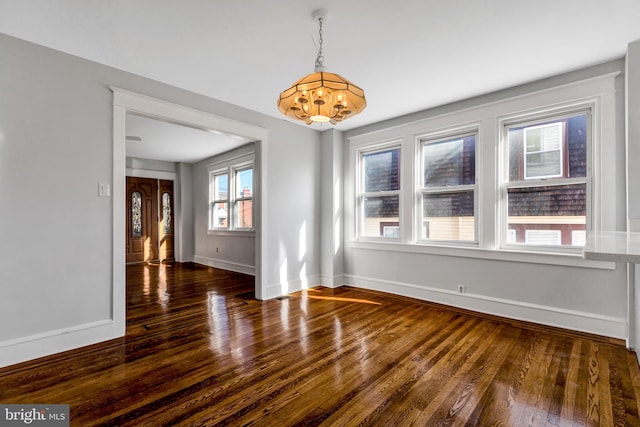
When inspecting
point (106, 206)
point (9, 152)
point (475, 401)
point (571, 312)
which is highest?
point (9, 152)

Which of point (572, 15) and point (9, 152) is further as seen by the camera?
point (9, 152)

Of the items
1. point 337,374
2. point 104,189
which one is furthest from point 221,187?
point 337,374

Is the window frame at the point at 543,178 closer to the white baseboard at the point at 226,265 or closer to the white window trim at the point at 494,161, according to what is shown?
the white window trim at the point at 494,161

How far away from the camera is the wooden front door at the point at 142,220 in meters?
7.16

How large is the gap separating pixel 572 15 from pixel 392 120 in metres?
2.34

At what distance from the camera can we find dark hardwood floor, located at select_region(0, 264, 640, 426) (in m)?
1.75

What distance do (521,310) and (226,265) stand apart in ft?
17.3

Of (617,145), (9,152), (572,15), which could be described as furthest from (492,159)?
(9,152)

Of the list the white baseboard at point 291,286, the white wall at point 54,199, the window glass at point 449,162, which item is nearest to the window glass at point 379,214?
the window glass at point 449,162

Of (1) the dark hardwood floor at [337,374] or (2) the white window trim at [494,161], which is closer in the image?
(1) the dark hardwood floor at [337,374]

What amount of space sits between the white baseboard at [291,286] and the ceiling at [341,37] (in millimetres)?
2641

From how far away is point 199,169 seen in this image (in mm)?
7363

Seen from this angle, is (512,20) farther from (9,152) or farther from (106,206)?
(9,152)

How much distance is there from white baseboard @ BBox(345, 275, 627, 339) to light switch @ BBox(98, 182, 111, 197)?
3495mm
